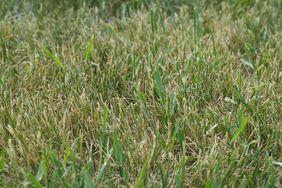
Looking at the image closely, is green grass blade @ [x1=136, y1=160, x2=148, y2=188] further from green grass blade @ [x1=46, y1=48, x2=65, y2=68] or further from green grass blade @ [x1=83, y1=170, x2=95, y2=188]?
green grass blade @ [x1=46, y1=48, x2=65, y2=68]

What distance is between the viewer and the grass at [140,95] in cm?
145

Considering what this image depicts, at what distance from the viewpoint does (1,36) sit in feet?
7.20

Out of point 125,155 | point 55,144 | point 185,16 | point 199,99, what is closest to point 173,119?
point 199,99

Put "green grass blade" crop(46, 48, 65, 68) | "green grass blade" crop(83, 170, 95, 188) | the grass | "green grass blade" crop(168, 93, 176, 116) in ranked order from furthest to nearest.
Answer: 1. "green grass blade" crop(46, 48, 65, 68)
2. "green grass blade" crop(168, 93, 176, 116)
3. the grass
4. "green grass blade" crop(83, 170, 95, 188)

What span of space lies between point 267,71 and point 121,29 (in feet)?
2.54

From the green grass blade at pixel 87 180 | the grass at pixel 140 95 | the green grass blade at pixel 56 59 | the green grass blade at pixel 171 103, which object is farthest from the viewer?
the green grass blade at pixel 56 59

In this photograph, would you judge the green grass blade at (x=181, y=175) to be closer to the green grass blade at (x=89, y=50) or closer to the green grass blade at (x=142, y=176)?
the green grass blade at (x=142, y=176)

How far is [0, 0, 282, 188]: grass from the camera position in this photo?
57.2 inches

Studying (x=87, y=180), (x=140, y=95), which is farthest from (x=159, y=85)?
(x=87, y=180)

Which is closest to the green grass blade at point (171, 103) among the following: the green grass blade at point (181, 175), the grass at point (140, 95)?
the grass at point (140, 95)

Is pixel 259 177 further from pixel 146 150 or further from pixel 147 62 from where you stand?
pixel 147 62

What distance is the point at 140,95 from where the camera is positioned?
1747mm

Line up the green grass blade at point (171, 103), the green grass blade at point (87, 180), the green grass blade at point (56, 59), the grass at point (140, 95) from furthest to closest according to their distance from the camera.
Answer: the green grass blade at point (56, 59) < the green grass blade at point (171, 103) < the grass at point (140, 95) < the green grass blade at point (87, 180)

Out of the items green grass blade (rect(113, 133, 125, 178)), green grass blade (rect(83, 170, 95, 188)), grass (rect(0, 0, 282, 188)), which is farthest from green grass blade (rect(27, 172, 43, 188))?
green grass blade (rect(113, 133, 125, 178))
